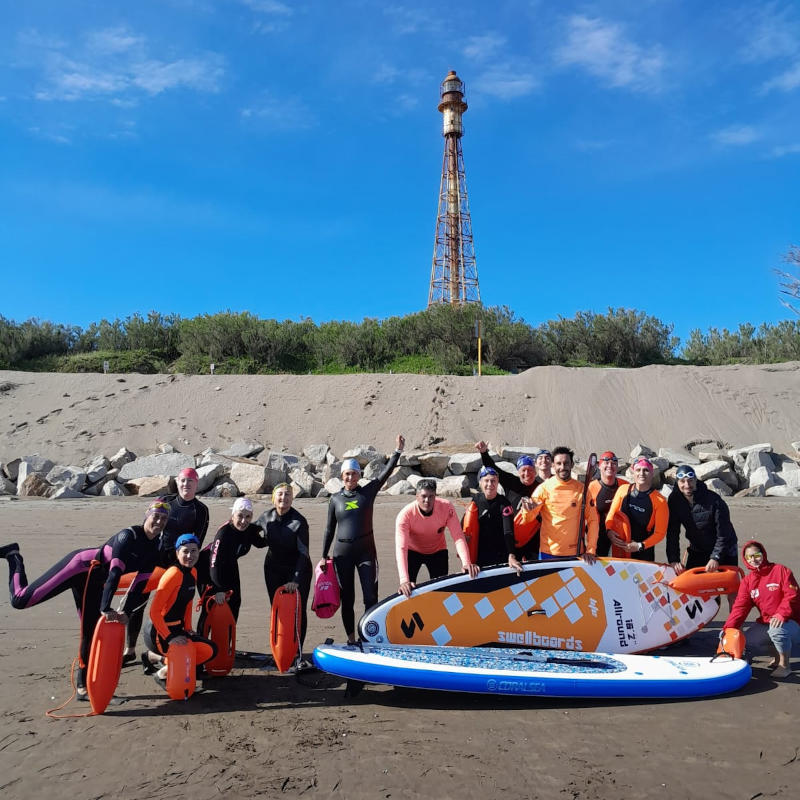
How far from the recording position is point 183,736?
411cm

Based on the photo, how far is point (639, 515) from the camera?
5.66m

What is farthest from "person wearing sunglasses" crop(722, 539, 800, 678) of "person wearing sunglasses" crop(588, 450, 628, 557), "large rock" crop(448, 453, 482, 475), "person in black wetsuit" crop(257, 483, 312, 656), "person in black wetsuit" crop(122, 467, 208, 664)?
"large rock" crop(448, 453, 482, 475)

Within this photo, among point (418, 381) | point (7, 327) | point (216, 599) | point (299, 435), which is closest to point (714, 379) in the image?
point (418, 381)

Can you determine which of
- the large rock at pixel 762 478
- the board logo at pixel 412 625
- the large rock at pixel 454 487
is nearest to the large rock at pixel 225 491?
the large rock at pixel 454 487

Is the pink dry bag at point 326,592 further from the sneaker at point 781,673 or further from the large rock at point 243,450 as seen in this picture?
the large rock at point 243,450

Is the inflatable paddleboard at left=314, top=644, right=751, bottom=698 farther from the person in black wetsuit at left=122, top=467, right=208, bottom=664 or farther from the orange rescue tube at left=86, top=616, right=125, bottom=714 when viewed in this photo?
the person in black wetsuit at left=122, top=467, right=208, bottom=664

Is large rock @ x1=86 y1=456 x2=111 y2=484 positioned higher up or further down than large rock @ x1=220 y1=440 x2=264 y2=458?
further down

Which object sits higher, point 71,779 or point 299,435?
point 299,435

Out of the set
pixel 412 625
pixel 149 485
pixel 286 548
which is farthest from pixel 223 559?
pixel 149 485

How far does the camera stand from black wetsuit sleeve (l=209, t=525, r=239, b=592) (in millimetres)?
5148

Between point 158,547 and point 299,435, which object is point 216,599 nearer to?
point 158,547

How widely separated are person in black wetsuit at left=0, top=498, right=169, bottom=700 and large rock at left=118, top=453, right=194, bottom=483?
32.8ft

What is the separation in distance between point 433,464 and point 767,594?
32.0 feet

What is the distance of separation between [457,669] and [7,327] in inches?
1141
